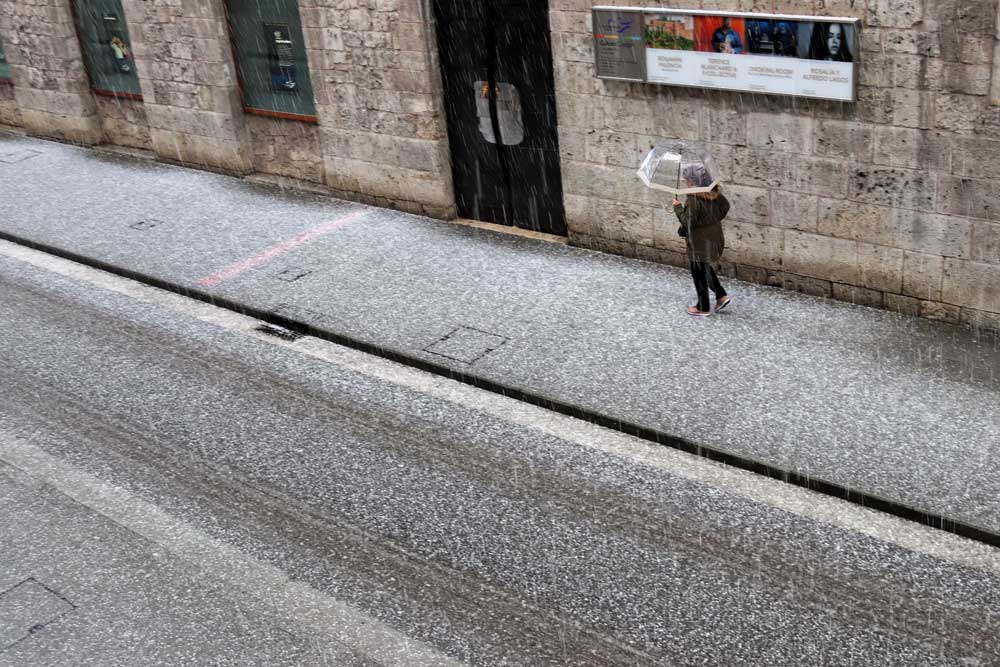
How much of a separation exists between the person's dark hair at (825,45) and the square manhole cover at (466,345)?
3513 mm

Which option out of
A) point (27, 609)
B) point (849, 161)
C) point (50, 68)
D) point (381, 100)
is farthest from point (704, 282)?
point (50, 68)

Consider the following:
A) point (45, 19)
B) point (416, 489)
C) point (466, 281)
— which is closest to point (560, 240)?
point (466, 281)

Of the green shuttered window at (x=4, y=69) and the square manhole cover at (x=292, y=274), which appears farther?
the green shuttered window at (x=4, y=69)

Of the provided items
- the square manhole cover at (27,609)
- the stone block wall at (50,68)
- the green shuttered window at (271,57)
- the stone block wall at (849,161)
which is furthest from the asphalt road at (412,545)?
the stone block wall at (50,68)

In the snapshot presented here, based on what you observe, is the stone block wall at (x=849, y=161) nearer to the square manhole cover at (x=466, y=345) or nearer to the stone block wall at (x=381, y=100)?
the stone block wall at (x=381, y=100)

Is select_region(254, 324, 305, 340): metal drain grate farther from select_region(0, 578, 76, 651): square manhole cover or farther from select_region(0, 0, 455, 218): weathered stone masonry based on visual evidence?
select_region(0, 578, 76, 651): square manhole cover

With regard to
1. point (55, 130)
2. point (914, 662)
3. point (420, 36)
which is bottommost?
point (914, 662)

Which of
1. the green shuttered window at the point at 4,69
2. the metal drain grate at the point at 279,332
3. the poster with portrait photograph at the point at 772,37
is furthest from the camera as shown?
the green shuttered window at the point at 4,69

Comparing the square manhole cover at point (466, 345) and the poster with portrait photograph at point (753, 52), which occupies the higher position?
the poster with portrait photograph at point (753, 52)

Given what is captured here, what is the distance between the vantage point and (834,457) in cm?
718

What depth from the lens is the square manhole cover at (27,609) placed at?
6.11 metres

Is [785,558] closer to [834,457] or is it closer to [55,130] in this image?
[834,457]

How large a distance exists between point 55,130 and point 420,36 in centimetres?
832

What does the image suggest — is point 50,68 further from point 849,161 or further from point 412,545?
point 412,545
